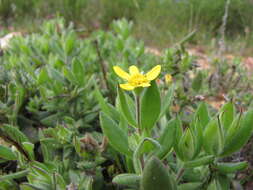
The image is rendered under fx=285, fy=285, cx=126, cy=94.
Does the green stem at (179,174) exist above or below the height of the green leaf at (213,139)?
below

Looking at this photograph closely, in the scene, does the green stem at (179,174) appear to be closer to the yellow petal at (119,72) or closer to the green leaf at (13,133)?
the yellow petal at (119,72)

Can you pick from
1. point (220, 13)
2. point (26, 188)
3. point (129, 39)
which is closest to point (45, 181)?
point (26, 188)

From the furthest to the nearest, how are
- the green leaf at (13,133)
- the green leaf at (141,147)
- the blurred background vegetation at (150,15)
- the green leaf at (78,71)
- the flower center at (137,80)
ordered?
the blurred background vegetation at (150,15)
the green leaf at (78,71)
the green leaf at (13,133)
the flower center at (137,80)
the green leaf at (141,147)

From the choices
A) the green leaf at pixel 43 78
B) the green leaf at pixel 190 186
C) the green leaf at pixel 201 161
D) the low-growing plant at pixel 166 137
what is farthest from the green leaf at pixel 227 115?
the green leaf at pixel 43 78

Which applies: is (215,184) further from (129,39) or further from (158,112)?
(129,39)

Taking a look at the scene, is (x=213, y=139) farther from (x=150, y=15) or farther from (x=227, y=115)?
(x=150, y=15)

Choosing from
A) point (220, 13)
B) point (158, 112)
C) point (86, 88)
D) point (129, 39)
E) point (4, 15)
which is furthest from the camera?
point (220, 13)

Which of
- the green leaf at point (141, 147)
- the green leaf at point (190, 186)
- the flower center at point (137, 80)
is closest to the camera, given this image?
the green leaf at point (141, 147)
